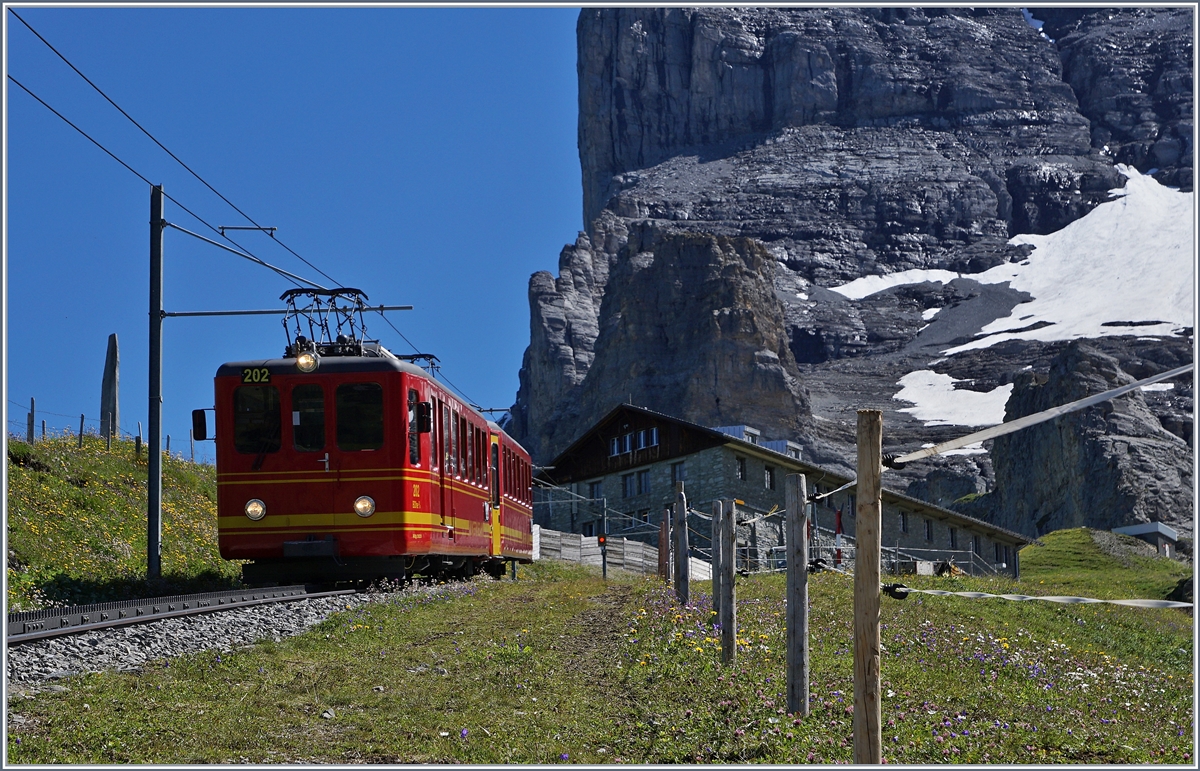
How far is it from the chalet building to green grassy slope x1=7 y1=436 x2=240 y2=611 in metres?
29.2

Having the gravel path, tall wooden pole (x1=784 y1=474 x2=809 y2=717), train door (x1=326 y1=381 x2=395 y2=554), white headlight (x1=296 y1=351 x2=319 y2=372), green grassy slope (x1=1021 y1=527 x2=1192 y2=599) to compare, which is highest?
white headlight (x1=296 y1=351 x2=319 y2=372)

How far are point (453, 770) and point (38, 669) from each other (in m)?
3.96

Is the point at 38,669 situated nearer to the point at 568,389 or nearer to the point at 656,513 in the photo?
the point at 656,513

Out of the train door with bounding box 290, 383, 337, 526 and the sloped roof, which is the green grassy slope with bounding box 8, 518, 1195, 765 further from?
the sloped roof

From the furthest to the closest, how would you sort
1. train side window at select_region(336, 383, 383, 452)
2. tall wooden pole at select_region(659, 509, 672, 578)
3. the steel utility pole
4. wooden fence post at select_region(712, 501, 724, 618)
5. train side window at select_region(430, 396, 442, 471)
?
tall wooden pole at select_region(659, 509, 672, 578) < train side window at select_region(430, 396, 442, 471) < the steel utility pole < train side window at select_region(336, 383, 383, 452) < wooden fence post at select_region(712, 501, 724, 618)

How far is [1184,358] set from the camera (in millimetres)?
159500

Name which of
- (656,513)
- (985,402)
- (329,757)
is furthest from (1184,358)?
(329,757)

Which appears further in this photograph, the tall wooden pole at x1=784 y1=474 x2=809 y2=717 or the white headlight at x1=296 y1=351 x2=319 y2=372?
the white headlight at x1=296 y1=351 x2=319 y2=372

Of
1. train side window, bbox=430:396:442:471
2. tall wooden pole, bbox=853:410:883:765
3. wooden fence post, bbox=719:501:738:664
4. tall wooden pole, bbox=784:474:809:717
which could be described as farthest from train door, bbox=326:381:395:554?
tall wooden pole, bbox=853:410:883:765

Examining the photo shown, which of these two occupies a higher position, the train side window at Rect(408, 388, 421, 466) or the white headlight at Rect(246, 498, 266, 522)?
the train side window at Rect(408, 388, 421, 466)

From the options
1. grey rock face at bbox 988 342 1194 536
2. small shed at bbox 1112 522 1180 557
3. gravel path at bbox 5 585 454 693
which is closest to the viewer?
gravel path at bbox 5 585 454 693

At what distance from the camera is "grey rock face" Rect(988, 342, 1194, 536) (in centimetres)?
9594

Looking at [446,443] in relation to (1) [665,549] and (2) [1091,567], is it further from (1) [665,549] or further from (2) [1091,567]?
(2) [1091,567]

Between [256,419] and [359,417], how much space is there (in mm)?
1323
